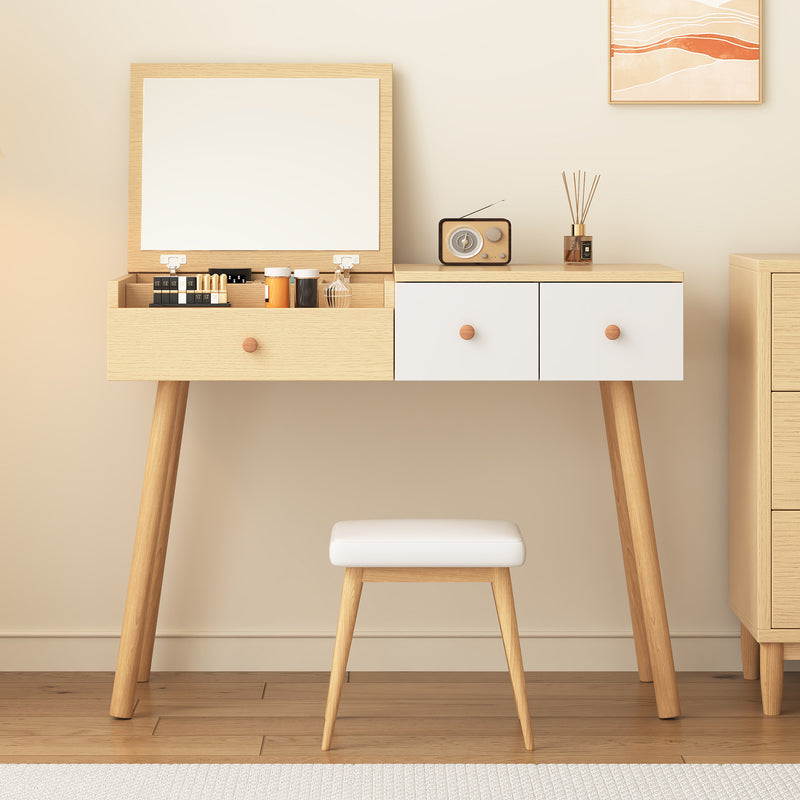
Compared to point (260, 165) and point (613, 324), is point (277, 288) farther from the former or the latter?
point (613, 324)

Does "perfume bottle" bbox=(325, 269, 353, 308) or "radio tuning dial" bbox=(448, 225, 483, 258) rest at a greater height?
"radio tuning dial" bbox=(448, 225, 483, 258)

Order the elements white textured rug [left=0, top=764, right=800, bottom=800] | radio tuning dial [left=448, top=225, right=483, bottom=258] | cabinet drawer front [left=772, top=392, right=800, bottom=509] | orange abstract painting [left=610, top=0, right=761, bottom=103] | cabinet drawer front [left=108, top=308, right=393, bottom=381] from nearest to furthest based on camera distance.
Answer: white textured rug [left=0, top=764, right=800, bottom=800] → cabinet drawer front [left=108, top=308, right=393, bottom=381] → cabinet drawer front [left=772, top=392, right=800, bottom=509] → radio tuning dial [left=448, top=225, right=483, bottom=258] → orange abstract painting [left=610, top=0, right=761, bottom=103]

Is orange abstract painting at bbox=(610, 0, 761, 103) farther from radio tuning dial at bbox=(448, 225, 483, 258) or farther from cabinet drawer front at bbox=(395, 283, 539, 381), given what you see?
cabinet drawer front at bbox=(395, 283, 539, 381)

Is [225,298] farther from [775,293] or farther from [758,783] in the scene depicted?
[758,783]

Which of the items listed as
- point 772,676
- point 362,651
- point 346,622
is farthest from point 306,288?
point 772,676

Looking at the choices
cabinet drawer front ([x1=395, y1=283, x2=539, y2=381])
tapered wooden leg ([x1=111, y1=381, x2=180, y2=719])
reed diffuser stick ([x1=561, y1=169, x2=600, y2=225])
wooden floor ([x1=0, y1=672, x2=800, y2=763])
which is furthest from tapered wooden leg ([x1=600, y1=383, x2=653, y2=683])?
tapered wooden leg ([x1=111, y1=381, x2=180, y2=719])

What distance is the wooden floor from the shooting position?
2027 mm

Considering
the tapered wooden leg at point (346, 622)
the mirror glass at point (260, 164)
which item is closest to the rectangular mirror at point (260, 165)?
the mirror glass at point (260, 164)

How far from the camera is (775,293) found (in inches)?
83.8

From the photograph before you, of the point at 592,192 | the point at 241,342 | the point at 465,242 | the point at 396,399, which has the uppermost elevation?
the point at 592,192

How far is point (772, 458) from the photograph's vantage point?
217cm

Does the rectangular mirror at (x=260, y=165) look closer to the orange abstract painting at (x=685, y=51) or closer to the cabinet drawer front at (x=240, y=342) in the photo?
the cabinet drawer front at (x=240, y=342)

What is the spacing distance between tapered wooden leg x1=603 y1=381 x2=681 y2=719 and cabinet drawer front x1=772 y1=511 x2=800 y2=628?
252 millimetres

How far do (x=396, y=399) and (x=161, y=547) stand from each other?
2.22 feet
